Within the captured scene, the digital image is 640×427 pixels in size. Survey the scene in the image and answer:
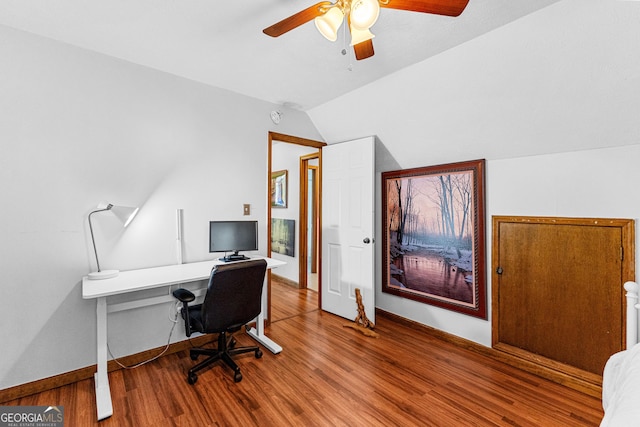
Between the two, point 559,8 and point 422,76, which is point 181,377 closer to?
point 422,76

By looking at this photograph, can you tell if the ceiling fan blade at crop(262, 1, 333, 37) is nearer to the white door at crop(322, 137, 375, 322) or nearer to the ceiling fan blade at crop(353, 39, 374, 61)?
the ceiling fan blade at crop(353, 39, 374, 61)

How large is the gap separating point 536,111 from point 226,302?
260cm

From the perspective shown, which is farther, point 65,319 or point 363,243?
point 363,243

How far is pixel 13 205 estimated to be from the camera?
202cm

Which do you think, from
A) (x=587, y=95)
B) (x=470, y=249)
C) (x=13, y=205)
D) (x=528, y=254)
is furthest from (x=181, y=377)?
(x=587, y=95)

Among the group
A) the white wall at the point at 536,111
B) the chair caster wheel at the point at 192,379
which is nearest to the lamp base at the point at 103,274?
the chair caster wheel at the point at 192,379

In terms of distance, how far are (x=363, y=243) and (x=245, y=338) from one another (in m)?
1.55

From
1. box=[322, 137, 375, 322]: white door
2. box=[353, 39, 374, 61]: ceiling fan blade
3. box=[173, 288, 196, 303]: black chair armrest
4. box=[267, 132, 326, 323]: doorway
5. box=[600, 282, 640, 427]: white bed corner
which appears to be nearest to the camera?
box=[600, 282, 640, 427]: white bed corner

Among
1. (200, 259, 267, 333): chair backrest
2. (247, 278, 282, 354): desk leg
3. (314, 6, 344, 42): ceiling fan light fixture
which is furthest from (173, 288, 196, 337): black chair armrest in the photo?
(314, 6, 344, 42): ceiling fan light fixture

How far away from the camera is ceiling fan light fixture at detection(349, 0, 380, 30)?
4.13 feet

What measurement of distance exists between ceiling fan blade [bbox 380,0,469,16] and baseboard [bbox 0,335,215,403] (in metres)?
2.96

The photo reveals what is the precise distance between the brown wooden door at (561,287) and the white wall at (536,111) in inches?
4.7

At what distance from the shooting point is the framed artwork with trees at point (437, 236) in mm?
2697

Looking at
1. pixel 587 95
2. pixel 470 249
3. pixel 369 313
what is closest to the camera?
pixel 587 95
